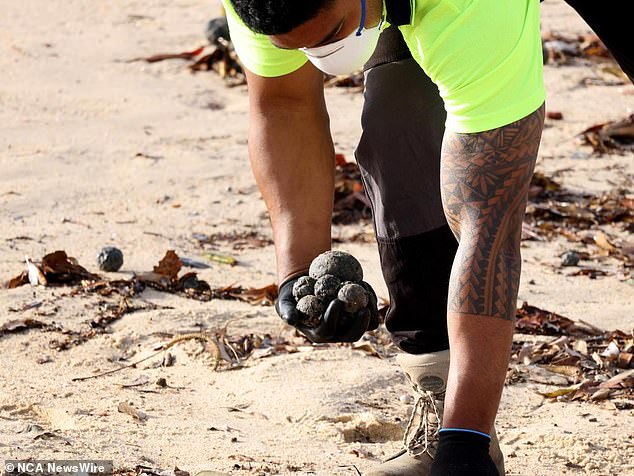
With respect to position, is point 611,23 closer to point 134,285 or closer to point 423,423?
point 423,423

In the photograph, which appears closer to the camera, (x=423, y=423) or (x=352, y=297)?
(x=352, y=297)

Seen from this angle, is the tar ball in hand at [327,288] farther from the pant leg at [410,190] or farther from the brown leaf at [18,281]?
the brown leaf at [18,281]

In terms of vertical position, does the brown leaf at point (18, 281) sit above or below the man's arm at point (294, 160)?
below

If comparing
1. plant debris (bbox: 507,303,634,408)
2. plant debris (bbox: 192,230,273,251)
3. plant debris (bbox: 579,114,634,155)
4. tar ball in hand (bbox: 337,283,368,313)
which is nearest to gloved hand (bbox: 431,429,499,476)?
tar ball in hand (bbox: 337,283,368,313)

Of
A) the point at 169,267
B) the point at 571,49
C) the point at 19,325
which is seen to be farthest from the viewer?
the point at 571,49

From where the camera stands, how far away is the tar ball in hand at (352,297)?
2752 mm

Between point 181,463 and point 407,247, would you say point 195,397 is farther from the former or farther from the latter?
point 407,247

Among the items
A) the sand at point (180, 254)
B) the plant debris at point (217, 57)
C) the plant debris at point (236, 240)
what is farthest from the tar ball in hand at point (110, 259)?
the plant debris at point (217, 57)

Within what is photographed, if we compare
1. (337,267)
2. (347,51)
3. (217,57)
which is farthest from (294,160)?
(217,57)

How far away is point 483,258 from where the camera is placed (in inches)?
94.7

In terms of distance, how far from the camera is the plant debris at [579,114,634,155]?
6.19 metres

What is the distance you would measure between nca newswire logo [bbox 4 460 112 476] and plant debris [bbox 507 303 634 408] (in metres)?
1.43

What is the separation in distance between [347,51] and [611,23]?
2.87ft

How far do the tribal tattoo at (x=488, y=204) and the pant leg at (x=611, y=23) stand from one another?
0.67 meters
